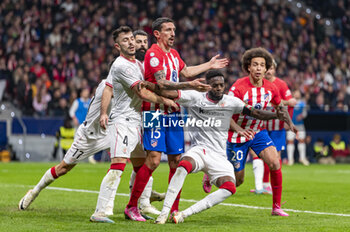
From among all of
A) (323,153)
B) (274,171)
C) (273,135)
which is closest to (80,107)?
(323,153)

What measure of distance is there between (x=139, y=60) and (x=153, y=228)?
2545 mm

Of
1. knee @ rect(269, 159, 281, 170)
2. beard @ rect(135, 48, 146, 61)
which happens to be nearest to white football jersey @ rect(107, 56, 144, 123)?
beard @ rect(135, 48, 146, 61)

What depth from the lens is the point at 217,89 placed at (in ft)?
25.4

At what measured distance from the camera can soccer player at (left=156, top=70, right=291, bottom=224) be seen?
723 centimetres

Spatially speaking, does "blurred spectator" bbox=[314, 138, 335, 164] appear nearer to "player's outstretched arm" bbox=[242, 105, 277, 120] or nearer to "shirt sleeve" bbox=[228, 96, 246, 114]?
"player's outstretched arm" bbox=[242, 105, 277, 120]

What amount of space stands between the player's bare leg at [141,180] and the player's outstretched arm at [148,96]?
0.60 m

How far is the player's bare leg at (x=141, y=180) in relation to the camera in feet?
25.1

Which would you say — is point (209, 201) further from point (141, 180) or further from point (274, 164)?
point (274, 164)

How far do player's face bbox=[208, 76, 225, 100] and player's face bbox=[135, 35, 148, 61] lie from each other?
1.23 meters

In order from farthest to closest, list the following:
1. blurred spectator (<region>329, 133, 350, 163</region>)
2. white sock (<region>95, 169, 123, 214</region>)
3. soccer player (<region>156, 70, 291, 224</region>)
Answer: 1. blurred spectator (<region>329, 133, 350, 163</region>)
2. white sock (<region>95, 169, 123, 214</region>)
3. soccer player (<region>156, 70, 291, 224</region>)

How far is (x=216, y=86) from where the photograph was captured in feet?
25.3

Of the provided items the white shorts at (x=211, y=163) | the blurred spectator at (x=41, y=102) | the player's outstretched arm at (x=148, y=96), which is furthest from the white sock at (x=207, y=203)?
the blurred spectator at (x=41, y=102)

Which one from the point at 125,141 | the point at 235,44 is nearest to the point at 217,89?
the point at 125,141

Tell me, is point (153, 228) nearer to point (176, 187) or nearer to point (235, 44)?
point (176, 187)
